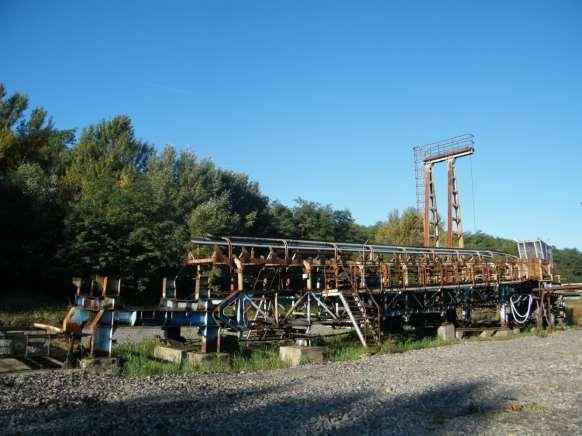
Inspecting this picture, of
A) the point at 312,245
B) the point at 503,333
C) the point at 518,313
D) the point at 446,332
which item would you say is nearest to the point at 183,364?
the point at 312,245

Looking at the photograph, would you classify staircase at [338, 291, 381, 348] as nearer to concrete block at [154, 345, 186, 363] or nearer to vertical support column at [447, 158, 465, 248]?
concrete block at [154, 345, 186, 363]

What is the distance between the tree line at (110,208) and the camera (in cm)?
2762

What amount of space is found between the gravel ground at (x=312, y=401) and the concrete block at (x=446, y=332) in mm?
8051

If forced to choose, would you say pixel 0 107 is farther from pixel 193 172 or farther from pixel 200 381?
pixel 200 381

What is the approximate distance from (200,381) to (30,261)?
765 inches

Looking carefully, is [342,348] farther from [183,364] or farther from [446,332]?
[446,332]

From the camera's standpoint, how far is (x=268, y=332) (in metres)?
16.3

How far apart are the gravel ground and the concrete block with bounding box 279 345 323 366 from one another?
68 centimetres

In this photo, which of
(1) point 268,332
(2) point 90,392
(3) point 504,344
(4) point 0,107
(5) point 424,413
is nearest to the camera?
(5) point 424,413

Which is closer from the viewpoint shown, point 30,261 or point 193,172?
point 30,261

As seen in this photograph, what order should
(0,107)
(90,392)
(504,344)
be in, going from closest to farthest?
(90,392) → (504,344) → (0,107)

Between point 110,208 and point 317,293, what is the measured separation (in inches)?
656

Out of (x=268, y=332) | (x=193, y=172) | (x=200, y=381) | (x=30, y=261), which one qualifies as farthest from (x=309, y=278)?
(x=193, y=172)

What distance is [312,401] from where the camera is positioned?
30.8 feet
